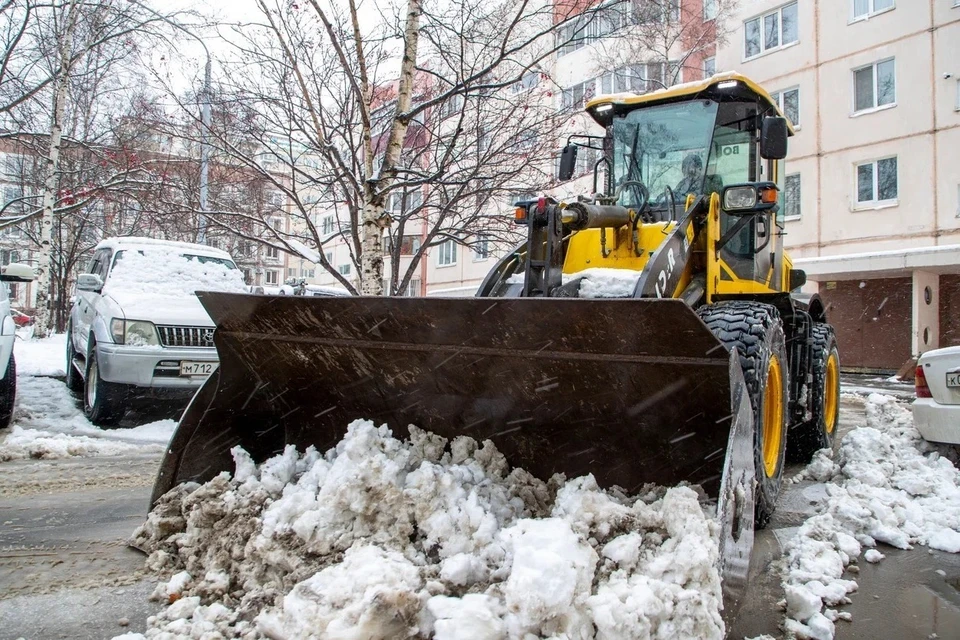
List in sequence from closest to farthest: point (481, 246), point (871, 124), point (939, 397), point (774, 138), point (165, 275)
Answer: point (774, 138) → point (939, 397) → point (165, 275) → point (481, 246) → point (871, 124)

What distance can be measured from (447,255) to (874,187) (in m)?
14.7

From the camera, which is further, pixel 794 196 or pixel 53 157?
pixel 794 196

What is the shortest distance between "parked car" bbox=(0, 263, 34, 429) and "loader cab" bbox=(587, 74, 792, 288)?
5570 mm

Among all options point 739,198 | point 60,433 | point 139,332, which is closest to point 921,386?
point 739,198

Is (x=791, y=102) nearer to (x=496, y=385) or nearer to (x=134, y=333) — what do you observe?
(x=134, y=333)

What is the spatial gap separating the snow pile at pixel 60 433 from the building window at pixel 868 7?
1939 centimetres

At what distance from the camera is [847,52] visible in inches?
736

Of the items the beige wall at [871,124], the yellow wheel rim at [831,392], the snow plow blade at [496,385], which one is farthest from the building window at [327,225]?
the beige wall at [871,124]

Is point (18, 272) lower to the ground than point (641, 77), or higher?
lower

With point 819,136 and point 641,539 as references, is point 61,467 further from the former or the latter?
point 819,136

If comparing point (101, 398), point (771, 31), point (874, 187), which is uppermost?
point (771, 31)

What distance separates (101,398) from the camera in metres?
6.89

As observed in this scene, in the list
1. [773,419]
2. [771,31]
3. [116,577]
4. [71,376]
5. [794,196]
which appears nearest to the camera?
[116,577]

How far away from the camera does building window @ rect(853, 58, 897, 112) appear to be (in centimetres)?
1795
